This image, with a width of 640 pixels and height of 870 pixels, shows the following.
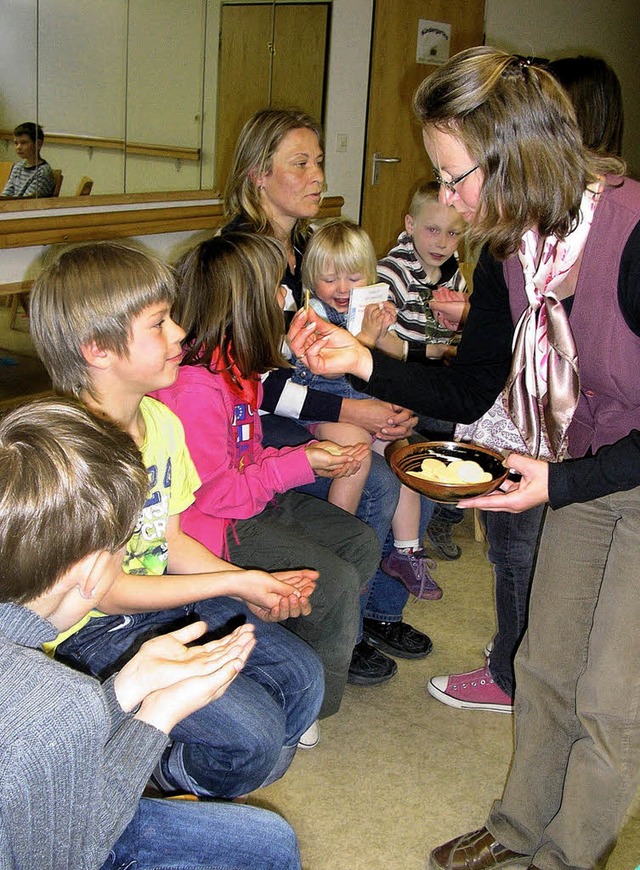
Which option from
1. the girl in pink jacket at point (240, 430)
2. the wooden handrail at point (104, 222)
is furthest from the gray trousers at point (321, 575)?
the wooden handrail at point (104, 222)

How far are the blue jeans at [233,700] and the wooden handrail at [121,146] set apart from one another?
2304mm

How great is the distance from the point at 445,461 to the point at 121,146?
2.50 m

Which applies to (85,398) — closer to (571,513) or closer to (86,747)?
(86,747)

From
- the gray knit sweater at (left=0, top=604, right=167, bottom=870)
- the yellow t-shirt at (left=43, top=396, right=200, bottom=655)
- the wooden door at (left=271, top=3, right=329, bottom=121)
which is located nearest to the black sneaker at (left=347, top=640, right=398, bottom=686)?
the yellow t-shirt at (left=43, top=396, right=200, bottom=655)

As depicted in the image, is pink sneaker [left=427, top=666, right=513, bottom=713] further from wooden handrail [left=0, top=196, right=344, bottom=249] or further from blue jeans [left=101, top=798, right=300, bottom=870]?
wooden handrail [left=0, top=196, right=344, bottom=249]

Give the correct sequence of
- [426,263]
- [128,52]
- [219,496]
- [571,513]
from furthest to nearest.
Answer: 1. [128,52]
2. [426,263]
3. [219,496]
4. [571,513]

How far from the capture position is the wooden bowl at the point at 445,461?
162 cm

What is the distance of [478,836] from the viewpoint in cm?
171

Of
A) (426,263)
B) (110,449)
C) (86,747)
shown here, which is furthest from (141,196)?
(86,747)

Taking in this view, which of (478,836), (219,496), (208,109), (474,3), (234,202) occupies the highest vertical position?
(474,3)

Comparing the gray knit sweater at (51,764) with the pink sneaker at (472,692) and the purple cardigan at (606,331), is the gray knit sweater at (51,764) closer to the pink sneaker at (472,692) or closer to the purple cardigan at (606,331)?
the purple cardigan at (606,331)

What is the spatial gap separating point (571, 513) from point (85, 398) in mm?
858

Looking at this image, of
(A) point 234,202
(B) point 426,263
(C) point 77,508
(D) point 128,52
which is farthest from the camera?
(D) point 128,52

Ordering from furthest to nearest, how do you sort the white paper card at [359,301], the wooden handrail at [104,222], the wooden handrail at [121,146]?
1. the wooden handrail at [121,146]
2. the wooden handrail at [104,222]
3. the white paper card at [359,301]
